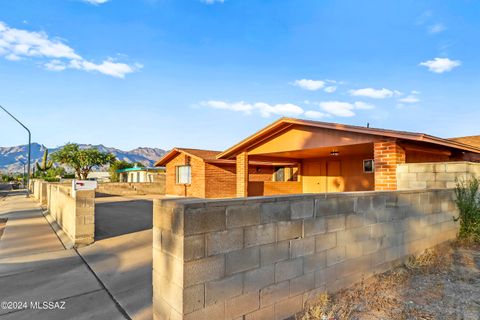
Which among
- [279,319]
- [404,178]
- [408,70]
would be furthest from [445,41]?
[279,319]

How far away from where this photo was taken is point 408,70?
52.5ft

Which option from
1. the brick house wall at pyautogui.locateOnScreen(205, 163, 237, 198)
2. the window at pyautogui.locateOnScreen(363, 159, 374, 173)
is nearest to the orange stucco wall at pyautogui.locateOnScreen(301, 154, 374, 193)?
the window at pyautogui.locateOnScreen(363, 159, 374, 173)

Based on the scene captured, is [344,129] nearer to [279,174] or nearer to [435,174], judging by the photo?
[435,174]

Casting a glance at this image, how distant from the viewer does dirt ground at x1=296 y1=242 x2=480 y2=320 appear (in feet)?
11.1

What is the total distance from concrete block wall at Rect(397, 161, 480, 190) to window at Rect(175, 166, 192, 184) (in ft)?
46.7

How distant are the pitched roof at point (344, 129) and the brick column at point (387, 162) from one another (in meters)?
0.40

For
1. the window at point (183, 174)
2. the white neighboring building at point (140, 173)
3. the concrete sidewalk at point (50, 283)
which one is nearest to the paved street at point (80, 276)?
the concrete sidewalk at point (50, 283)

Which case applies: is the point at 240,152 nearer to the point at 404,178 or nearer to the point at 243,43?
the point at 243,43

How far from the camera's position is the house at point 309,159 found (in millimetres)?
8211

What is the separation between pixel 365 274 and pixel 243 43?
45.2 ft

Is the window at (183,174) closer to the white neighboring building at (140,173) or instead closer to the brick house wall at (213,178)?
the brick house wall at (213,178)

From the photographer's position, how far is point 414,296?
3912 mm

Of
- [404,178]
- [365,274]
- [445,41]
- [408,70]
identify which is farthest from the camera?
[408,70]

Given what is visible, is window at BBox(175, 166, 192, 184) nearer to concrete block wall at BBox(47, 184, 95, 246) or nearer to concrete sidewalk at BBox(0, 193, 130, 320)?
concrete block wall at BBox(47, 184, 95, 246)
